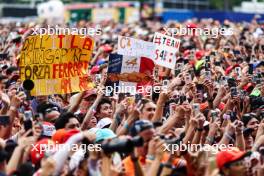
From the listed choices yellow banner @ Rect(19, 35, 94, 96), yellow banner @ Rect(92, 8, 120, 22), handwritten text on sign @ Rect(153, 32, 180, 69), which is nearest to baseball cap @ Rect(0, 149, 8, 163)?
yellow banner @ Rect(19, 35, 94, 96)

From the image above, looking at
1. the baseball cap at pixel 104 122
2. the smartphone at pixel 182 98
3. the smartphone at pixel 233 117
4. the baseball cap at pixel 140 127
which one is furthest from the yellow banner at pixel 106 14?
the baseball cap at pixel 140 127

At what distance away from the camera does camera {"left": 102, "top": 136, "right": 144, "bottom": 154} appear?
9.75 meters

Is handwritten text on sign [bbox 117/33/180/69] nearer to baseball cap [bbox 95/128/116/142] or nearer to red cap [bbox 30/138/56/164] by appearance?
baseball cap [bbox 95/128/116/142]

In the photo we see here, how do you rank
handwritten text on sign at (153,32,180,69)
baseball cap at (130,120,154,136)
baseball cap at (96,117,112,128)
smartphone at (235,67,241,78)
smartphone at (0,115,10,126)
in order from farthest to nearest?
smartphone at (235,67,241,78) → handwritten text on sign at (153,32,180,69) → baseball cap at (96,117,112,128) → smartphone at (0,115,10,126) → baseball cap at (130,120,154,136)

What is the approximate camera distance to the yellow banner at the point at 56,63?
49.2 ft

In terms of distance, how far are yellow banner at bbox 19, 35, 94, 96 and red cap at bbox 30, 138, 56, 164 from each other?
3668 mm

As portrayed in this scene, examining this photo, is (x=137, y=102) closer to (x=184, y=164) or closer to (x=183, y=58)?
(x=184, y=164)

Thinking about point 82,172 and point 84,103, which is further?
point 84,103

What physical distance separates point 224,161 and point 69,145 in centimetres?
130

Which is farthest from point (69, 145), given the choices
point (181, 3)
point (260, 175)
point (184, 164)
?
point (181, 3)

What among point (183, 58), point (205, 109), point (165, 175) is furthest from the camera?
point (183, 58)

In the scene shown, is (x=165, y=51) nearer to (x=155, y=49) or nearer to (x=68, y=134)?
(x=155, y=49)

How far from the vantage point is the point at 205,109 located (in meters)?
14.4

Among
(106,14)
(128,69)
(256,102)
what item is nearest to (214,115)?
(256,102)
